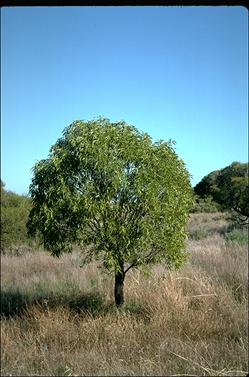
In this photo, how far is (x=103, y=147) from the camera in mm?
6328

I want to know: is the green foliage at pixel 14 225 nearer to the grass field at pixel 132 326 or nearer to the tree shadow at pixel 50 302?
the grass field at pixel 132 326

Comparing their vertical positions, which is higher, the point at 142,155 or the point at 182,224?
the point at 142,155

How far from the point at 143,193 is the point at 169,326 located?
1.93 metres

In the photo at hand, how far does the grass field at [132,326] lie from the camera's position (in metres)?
4.68

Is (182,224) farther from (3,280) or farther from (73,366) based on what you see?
(3,280)

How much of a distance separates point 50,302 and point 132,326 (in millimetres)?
2452

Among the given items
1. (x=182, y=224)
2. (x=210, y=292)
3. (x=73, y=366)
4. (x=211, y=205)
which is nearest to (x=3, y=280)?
(x=210, y=292)

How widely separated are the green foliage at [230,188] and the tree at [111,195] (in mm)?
15175

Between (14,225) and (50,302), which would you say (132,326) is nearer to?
(50,302)

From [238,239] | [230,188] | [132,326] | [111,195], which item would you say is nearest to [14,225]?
[238,239]

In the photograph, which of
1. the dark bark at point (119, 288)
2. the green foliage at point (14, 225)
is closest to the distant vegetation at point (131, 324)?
the dark bark at point (119, 288)

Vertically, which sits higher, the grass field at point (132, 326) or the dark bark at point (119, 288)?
the dark bark at point (119, 288)

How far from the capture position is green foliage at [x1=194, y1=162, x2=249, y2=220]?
72.8 feet

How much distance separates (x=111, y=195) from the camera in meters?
6.29
